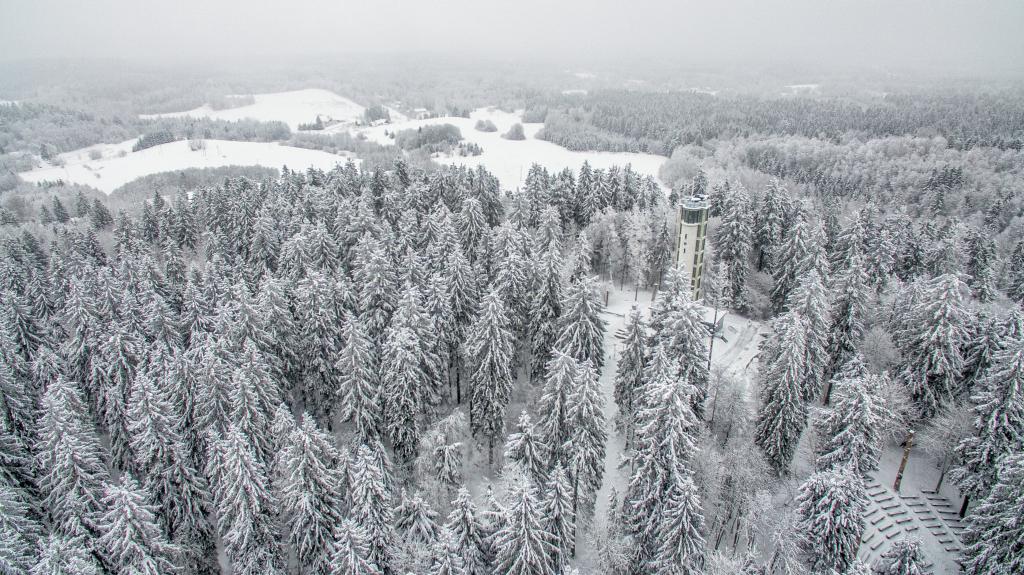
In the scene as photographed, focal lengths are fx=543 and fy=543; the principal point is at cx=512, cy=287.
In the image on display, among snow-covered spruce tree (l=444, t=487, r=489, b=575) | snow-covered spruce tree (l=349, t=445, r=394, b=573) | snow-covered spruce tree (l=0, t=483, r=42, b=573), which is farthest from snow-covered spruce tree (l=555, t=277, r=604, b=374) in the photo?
snow-covered spruce tree (l=0, t=483, r=42, b=573)

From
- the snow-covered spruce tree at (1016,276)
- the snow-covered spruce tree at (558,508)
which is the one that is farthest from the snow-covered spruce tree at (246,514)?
the snow-covered spruce tree at (1016,276)

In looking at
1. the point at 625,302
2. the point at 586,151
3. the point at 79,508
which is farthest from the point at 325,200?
the point at 586,151

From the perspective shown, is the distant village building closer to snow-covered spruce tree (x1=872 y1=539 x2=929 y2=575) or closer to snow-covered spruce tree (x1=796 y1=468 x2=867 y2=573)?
snow-covered spruce tree (x1=796 y1=468 x2=867 y2=573)

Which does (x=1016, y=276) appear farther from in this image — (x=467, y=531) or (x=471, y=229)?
(x=467, y=531)

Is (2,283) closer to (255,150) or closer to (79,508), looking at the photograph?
(79,508)

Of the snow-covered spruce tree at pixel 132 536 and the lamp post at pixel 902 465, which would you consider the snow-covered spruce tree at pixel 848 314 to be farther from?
the snow-covered spruce tree at pixel 132 536

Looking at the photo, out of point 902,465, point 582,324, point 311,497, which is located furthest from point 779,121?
point 311,497
